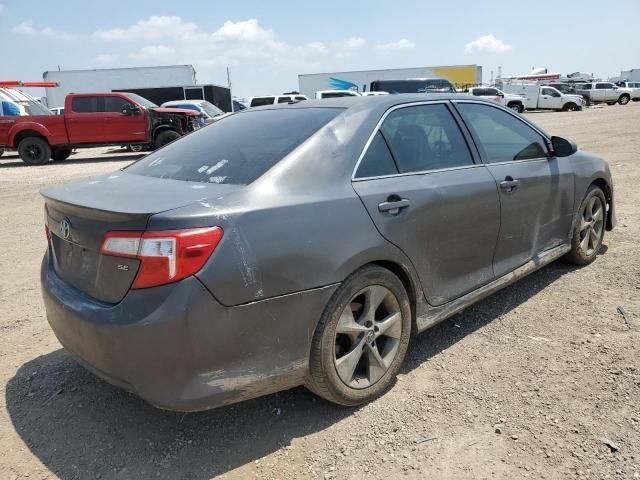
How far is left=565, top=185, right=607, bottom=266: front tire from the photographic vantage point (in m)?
4.26

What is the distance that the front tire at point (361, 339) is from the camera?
2359 mm

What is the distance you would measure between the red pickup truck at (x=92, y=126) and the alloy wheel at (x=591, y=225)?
43.6ft

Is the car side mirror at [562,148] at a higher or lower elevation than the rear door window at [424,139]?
lower

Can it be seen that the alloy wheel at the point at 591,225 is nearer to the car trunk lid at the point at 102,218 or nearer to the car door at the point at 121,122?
the car trunk lid at the point at 102,218

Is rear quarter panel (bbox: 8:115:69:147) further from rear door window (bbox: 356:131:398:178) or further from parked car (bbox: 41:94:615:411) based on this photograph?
rear door window (bbox: 356:131:398:178)

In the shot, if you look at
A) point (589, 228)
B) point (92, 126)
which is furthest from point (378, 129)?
point (92, 126)

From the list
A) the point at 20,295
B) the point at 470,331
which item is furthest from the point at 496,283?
the point at 20,295

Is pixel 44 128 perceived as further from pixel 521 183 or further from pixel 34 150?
pixel 521 183

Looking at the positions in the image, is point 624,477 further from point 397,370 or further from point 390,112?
point 390,112

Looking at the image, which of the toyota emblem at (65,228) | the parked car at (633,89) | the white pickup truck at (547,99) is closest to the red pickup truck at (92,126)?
the toyota emblem at (65,228)

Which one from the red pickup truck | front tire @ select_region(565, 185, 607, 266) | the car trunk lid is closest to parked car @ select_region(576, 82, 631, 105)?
the red pickup truck

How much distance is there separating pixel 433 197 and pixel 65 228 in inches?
75.7

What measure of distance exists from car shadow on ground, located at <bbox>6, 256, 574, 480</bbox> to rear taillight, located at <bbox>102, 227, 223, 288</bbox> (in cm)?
88

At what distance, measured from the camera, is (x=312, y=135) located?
2.56 metres
